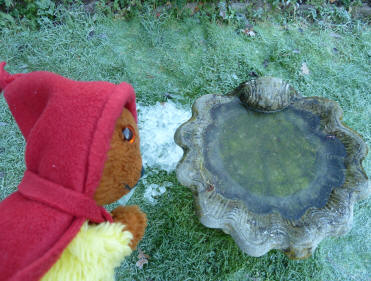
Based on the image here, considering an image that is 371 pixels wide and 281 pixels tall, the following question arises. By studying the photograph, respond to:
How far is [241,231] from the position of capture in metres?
2.20

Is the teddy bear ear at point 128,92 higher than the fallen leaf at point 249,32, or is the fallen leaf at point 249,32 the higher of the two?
the teddy bear ear at point 128,92

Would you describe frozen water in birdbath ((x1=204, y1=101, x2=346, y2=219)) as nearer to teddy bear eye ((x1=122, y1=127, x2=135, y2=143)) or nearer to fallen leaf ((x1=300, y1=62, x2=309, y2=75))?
teddy bear eye ((x1=122, y1=127, x2=135, y2=143))


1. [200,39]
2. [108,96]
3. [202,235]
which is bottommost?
[202,235]

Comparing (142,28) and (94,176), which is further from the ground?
(94,176)

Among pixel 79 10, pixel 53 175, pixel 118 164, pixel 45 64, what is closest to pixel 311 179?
pixel 118 164

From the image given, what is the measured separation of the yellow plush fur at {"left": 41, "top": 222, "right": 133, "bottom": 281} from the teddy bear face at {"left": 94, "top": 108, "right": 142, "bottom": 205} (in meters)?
0.19

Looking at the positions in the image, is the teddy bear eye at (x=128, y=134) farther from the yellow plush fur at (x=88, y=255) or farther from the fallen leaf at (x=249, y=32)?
the fallen leaf at (x=249, y=32)

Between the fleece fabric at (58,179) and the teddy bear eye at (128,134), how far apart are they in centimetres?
15

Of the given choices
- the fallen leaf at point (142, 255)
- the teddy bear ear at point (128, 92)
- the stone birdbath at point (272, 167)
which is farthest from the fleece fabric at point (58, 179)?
the fallen leaf at point (142, 255)

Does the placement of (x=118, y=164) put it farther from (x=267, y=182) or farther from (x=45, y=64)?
(x=45, y=64)

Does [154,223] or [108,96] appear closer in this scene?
[108,96]

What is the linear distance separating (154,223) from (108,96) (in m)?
2.09

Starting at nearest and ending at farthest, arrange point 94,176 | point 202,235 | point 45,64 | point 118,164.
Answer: point 94,176, point 118,164, point 202,235, point 45,64

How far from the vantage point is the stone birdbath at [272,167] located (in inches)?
88.6
